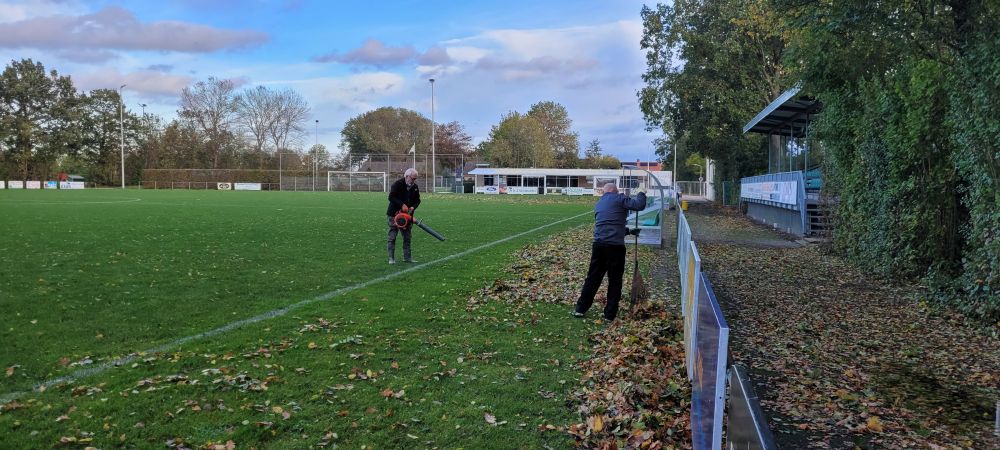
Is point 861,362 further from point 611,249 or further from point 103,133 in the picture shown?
point 103,133

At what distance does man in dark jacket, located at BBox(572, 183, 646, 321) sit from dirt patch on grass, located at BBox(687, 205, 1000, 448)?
145 centimetres

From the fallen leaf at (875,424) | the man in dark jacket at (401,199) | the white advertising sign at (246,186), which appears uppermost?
the white advertising sign at (246,186)

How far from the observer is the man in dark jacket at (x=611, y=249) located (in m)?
7.65

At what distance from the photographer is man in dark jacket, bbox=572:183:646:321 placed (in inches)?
301

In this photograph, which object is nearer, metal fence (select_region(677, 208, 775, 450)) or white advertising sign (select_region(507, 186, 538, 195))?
metal fence (select_region(677, 208, 775, 450))

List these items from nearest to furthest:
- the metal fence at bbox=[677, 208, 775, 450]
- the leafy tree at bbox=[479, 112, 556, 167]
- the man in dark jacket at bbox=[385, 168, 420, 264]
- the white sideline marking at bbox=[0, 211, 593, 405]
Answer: the metal fence at bbox=[677, 208, 775, 450]
the white sideline marking at bbox=[0, 211, 593, 405]
the man in dark jacket at bbox=[385, 168, 420, 264]
the leafy tree at bbox=[479, 112, 556, 167]

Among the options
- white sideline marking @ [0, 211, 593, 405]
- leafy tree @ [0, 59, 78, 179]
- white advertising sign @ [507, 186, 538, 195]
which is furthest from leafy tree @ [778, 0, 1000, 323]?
leafy tree @ [0, 59, 78, 179]

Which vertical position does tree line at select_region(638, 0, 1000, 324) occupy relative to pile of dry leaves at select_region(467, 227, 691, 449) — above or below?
above

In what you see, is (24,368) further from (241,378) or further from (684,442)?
(684,442)

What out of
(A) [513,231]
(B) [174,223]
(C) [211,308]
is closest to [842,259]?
(A) [513,231]

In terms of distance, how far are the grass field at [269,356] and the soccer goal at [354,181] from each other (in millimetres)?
65213

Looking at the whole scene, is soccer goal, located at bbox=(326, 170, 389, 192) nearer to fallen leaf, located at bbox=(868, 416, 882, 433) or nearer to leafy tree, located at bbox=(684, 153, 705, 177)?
leafy tree, located at bbox=(684, 153, 705, 177)

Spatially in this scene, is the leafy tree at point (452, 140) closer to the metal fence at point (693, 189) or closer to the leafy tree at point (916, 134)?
the metal fence at point (693, 189)

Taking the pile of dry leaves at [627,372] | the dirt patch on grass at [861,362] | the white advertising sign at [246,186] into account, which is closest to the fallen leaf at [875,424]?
the dirt patch on grass at [861,362]
